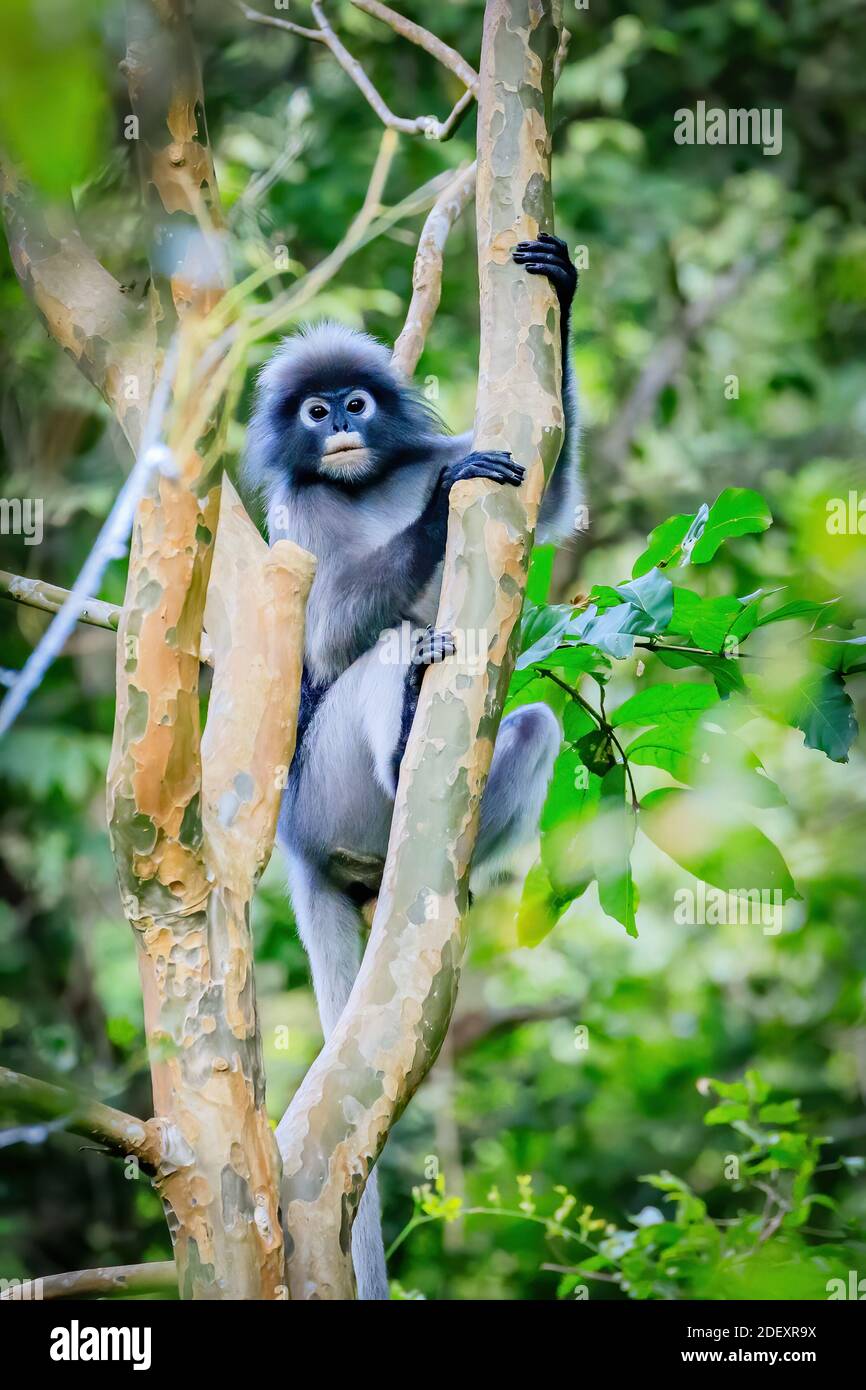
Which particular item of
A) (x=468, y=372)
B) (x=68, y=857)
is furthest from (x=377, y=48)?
(x=68, y=857)

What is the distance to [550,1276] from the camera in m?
4.77

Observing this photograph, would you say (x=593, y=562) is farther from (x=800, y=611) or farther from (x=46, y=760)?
(x=800, y=611)

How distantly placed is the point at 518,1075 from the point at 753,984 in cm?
112

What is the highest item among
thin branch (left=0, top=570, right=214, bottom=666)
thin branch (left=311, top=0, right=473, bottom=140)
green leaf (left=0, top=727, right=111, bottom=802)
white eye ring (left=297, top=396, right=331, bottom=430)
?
thin branch (left=311, top=0, right=473, bottom=140)

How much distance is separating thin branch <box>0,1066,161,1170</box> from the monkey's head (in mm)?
1958

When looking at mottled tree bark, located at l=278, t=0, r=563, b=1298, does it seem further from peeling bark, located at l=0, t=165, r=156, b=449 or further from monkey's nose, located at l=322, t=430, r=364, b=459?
monkey's nose, located at l=322, t=430, r=364, b=459

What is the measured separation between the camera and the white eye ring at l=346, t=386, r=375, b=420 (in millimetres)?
3236

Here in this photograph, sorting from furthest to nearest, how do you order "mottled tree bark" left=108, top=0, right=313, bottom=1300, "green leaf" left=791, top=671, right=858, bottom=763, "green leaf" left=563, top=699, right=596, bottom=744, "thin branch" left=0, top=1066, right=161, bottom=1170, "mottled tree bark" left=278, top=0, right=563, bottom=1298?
"green leaf" left=563, top=699, right=596, bottom=744, "green leaf" left=791, top=671, right=858, bottom=763, "mottled tree bark" left=278, top=0, right=563, bottom=1298, "mottled tree bark" left=108, top=0, right=313, bottom=1300, "thin branch" left=0, top=1066, right=161, bottom=1170

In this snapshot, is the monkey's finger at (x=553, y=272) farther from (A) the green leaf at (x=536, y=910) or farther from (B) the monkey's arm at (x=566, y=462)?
(A) the green leaf at (x=536, y=910)

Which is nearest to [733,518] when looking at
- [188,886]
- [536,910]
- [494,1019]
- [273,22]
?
[536,910]

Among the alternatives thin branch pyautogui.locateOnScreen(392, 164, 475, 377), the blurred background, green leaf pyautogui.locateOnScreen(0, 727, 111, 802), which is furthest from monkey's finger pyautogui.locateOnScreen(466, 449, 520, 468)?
green leaf pyautogui.locateOnScreen(0, 727, 111, 802)

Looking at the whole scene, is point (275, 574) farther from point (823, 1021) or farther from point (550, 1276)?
point (823, 1021)

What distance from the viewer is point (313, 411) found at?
10.7ft

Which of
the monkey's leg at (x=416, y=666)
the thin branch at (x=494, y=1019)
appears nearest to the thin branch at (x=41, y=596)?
the monkey's leg at (x=416, y=666)
